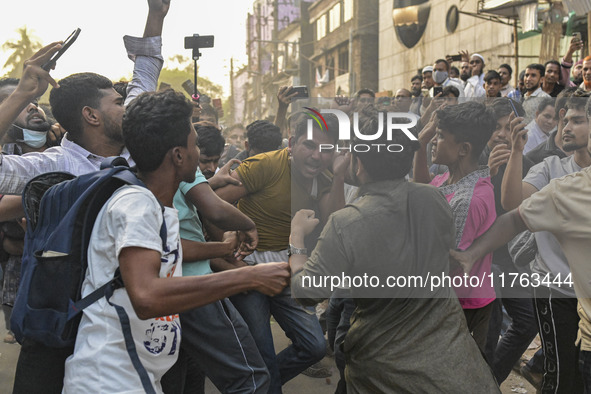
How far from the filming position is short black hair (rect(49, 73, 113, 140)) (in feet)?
8.49

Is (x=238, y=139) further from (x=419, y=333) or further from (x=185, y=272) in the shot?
(x=419, y=333)

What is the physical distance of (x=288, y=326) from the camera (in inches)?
134

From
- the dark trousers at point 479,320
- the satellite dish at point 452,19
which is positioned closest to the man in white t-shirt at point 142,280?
the dark trousers at point 479,320

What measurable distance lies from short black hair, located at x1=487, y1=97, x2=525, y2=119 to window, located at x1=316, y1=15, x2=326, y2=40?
3313 centimetres

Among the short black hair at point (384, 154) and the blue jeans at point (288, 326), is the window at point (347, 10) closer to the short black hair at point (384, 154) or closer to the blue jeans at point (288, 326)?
the blue jeans at point (288, 326)

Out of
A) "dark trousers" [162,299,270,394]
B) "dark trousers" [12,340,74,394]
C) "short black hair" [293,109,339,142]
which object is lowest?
"dark trousers" [162,299,270,394]

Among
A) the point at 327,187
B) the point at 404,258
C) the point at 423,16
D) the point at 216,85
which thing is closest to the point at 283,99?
the point at 327,187

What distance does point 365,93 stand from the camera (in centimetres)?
721

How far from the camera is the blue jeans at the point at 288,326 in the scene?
3242 mm

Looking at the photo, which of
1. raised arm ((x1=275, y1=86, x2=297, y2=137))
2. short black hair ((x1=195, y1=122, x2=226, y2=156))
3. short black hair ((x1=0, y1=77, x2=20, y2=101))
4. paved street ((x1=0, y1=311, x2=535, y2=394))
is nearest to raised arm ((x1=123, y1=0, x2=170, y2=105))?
short black hair ((x1=195, y1=122, x2=226, y2=156))

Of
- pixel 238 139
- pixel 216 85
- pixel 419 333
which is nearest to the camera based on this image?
pixel 419 333

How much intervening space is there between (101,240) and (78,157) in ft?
2.82

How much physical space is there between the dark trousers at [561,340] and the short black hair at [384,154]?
1.06 meters

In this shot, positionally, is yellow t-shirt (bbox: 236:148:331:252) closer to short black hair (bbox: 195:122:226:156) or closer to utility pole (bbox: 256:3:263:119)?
short black hair (bbox: 195:122:226:156)
